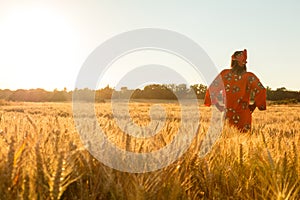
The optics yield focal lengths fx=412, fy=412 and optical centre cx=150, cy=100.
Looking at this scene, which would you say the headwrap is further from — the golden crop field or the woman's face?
the golden crop field

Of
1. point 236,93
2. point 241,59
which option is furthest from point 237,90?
point 241,59

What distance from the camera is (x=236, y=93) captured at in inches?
266

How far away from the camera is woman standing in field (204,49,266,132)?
21.9 ft

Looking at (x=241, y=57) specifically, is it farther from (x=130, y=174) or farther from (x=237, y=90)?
(x=130, y=174)

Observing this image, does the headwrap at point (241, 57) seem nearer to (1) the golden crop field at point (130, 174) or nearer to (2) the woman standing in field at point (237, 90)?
(2) the woman standing in field at point (237, 90)

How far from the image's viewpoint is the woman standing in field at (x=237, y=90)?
6668mm

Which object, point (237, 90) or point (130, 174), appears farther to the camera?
point (237, 90)

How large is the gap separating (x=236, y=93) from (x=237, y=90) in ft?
0.19

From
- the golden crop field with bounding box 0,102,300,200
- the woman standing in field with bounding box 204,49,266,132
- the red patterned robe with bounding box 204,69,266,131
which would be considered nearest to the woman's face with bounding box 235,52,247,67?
the woman standing in field with bounding box 204,49,266,132

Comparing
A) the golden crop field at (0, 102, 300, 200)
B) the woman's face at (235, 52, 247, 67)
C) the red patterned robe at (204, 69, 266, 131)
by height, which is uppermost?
the woman's face at (235, 52, 247, 67)

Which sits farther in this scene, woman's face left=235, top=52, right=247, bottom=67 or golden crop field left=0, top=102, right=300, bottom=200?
woman's face left=235, top=52, right=247, bottom=67

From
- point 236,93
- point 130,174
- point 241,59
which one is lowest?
point 130,174

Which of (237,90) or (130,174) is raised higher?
(237,90)

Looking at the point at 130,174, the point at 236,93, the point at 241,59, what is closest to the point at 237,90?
the point at 236,93
